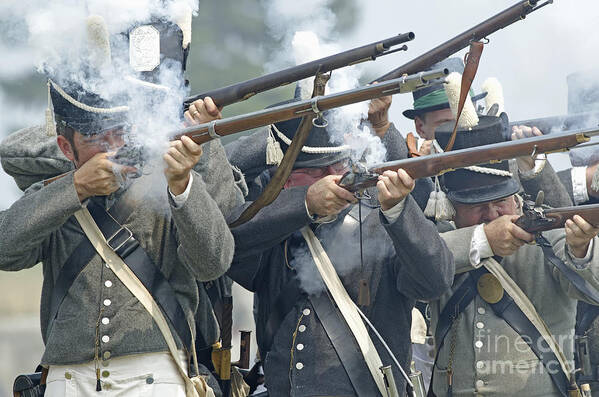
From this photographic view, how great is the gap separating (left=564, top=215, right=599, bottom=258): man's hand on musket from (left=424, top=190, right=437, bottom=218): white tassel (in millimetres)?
729

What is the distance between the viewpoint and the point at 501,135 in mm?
5105

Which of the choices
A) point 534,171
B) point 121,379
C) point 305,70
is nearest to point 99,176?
point 121,379

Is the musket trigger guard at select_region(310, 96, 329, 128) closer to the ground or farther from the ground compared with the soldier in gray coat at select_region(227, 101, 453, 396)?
farther from the ground

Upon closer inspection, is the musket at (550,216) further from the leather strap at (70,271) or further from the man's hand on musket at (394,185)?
the leather strap at (70,271)

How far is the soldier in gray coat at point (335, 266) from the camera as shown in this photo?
4.49 m

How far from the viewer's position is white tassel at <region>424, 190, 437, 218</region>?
514 cm

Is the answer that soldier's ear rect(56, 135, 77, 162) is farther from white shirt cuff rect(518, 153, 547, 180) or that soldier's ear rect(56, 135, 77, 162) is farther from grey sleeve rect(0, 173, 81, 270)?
white shirt cuff rect(518, 153, 547, 180)

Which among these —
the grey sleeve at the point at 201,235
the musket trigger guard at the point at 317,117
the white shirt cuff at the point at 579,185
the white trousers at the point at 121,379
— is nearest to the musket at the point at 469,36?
the musket trigger guard at the point at 317,117

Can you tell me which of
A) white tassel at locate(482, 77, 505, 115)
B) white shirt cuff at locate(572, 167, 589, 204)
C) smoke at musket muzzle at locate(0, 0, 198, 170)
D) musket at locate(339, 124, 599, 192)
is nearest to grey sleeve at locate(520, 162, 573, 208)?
white shirt cuff at locate(572, 167, 589, 204)

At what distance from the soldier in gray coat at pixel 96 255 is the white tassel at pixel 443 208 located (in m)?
1.35

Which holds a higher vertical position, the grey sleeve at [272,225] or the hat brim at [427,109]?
the hat brim at [427,109]

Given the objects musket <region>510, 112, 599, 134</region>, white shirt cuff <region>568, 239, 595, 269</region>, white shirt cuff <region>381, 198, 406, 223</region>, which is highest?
musket <region>510, 112, 599, 134</region>

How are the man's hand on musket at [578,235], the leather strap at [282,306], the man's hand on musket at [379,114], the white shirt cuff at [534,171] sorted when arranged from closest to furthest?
1. the man's hand on musket at [578,235]
2. the leather strap at [282,306]
3. the man's hand on musket at [379,114]
4. the white shirt cuff at [534,171]

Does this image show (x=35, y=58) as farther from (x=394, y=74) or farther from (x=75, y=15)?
(x=394, y=74)
